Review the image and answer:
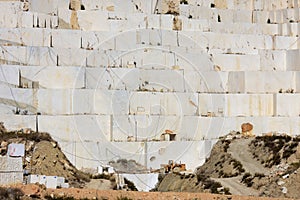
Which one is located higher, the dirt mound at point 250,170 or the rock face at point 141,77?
the rock face at point 141,77

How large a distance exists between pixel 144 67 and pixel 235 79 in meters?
3.03

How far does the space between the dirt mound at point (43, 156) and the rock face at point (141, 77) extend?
388mm

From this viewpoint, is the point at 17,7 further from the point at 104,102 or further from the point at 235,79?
the point at 235,79

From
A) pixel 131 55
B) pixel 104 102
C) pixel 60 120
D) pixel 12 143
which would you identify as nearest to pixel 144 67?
pixel 131 55

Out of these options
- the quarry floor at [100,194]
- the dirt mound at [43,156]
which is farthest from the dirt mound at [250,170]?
the dirt mound at [43,156]

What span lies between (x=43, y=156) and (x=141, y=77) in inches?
186

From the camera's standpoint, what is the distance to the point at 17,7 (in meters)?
21.5

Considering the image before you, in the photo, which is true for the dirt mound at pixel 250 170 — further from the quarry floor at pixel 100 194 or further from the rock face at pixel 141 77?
the quarry floor at pixel 100 194

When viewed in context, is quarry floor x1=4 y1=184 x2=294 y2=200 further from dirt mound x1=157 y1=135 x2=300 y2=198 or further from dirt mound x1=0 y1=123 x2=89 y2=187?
dirt mound x1=0 y1=123 x2=89 y2=187

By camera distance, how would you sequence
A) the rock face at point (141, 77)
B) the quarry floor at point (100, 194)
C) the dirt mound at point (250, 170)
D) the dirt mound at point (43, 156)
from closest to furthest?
the quarry floor at point (100, 194), the dirt mound at point (250, 170), the dirt mound at point (43, 156), the rock face at point (141, 77)

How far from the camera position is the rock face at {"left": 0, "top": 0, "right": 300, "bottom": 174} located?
1909 cm

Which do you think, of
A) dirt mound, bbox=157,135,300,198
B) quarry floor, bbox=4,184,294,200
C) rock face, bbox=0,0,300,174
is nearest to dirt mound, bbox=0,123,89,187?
rock face, bbox=0,0,300,174

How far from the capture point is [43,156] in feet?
56.7

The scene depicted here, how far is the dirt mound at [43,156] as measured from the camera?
16828mm
